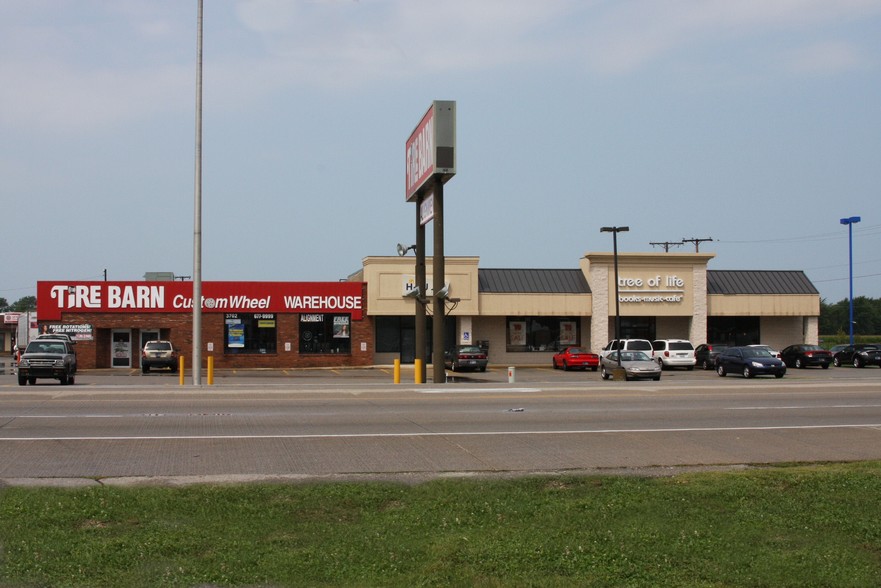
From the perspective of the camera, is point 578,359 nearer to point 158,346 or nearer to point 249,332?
point 249,332

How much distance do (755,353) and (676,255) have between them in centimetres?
1557

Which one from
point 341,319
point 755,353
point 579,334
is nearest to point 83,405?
point 755,353

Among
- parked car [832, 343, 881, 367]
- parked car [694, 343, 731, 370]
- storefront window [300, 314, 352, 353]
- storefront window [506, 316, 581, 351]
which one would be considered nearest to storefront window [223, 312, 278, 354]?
storefront window [300, 314, 352, 353]

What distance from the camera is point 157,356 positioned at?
44000 mm

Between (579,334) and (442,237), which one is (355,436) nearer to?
(442,237)

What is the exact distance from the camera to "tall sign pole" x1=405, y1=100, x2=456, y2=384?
1136 inches

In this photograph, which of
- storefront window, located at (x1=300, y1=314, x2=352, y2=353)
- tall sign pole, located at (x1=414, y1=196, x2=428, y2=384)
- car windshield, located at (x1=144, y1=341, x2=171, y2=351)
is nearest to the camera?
tall sign pole, located at (x1=414, y1=196, x2=428, y2=384)

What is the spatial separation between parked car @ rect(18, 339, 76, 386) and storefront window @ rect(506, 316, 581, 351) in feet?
90.7

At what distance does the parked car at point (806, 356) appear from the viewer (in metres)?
47.8

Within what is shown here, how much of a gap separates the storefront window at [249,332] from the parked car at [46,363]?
59.0 ft

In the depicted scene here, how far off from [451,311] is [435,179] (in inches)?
699

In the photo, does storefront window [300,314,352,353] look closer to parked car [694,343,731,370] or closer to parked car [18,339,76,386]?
parked car [694,343,731,370]

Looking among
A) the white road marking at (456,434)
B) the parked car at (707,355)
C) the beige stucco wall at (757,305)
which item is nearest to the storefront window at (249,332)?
the parked car at (707,355)

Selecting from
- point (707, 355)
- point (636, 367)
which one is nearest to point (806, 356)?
point (707, 355)
